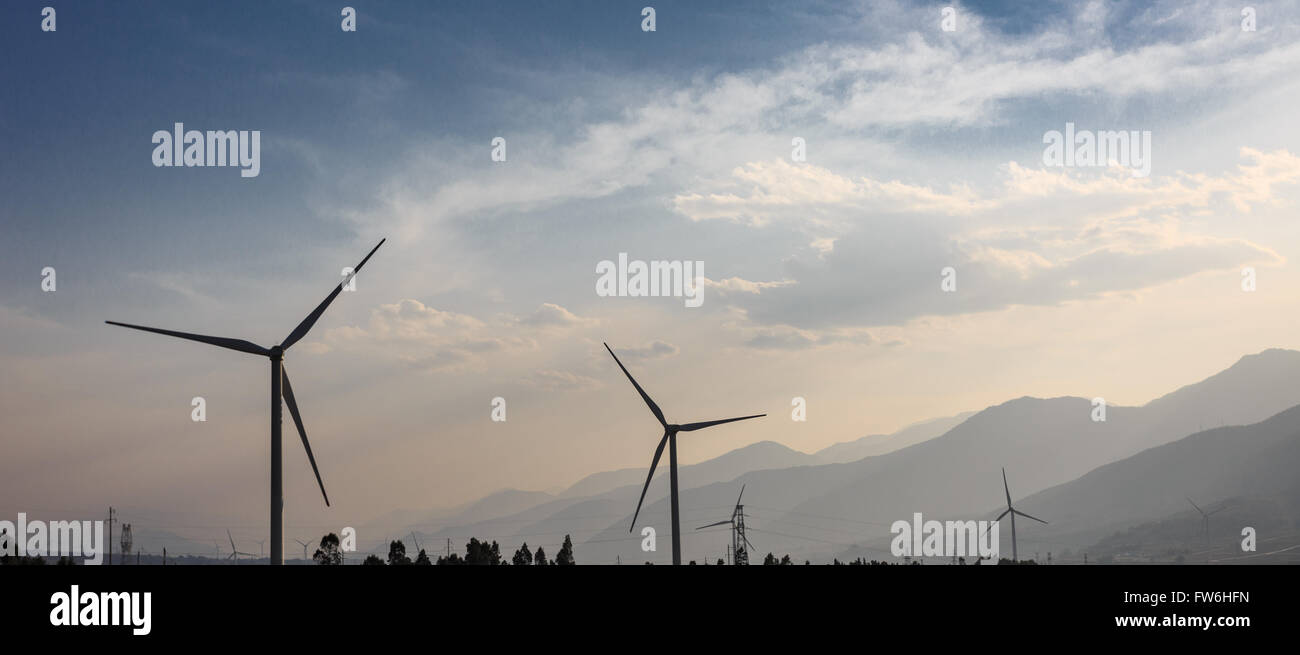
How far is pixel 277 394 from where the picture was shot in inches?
2963

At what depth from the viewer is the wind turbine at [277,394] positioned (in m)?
69.9

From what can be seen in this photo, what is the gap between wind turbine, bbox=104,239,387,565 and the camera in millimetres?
69938
